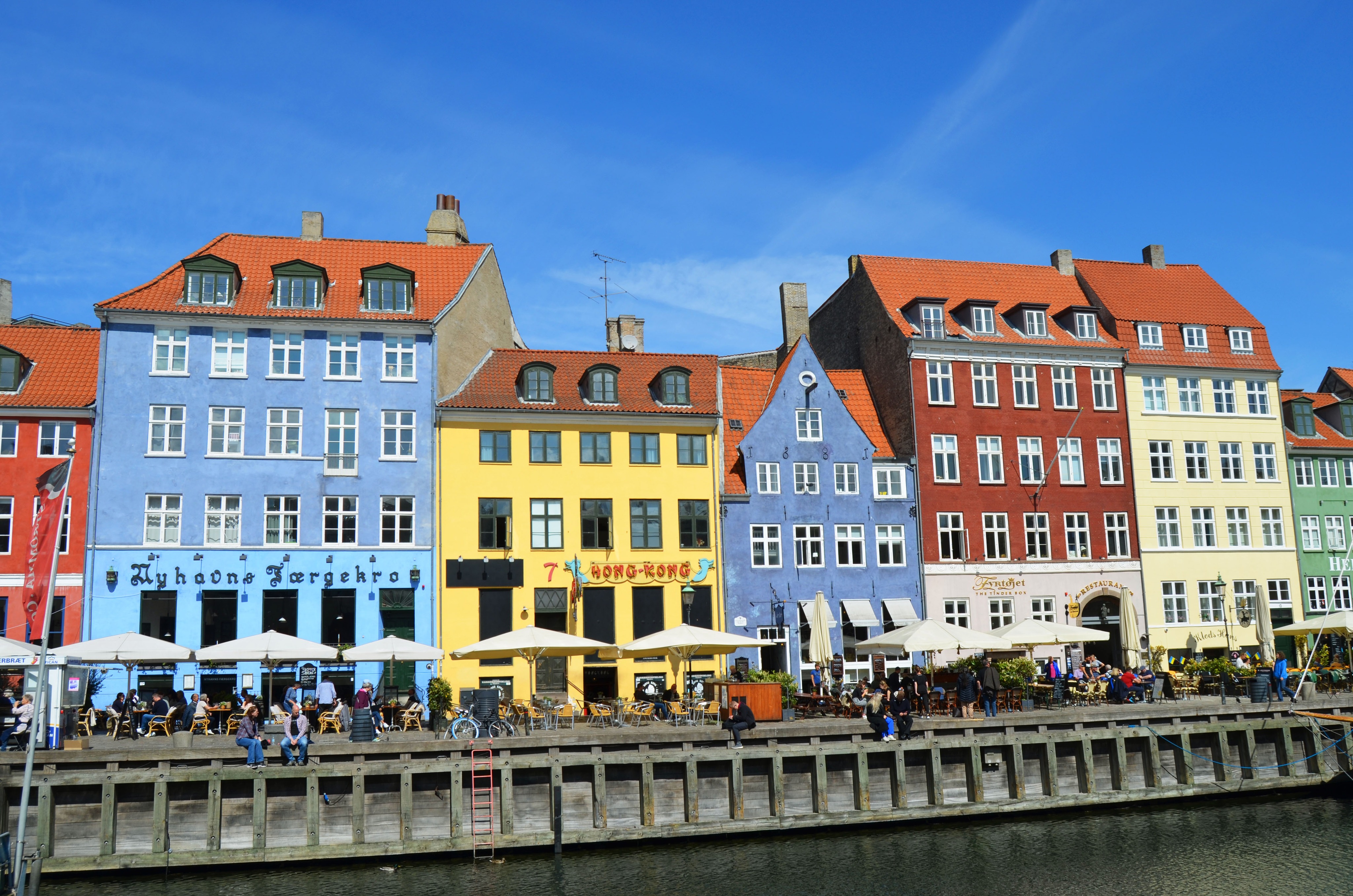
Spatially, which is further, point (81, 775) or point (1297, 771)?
point (1297, 771)

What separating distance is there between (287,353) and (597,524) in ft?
42.5

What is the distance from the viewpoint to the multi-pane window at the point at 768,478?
149 ft

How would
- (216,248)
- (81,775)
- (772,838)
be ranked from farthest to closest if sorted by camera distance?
(216,248)
(772,838)
(81,775)

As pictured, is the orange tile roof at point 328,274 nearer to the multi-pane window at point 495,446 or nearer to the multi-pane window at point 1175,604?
the multi-pane window at point 495,446

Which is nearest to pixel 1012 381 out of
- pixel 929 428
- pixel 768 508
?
pixel 929 428

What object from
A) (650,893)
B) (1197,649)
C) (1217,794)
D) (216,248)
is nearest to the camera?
(650,893)

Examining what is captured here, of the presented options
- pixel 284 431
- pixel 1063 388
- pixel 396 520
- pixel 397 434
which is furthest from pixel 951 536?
pixel 284 431

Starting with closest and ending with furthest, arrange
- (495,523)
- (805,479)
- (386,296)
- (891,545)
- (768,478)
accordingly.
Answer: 1. (495,523)
2. (386,296)
3. (768,478)
4. (805,479)
5. (891,545)

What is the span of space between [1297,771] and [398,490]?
3018 cm

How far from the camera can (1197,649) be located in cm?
4831

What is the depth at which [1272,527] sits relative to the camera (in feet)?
167

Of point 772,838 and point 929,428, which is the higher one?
point 929,428

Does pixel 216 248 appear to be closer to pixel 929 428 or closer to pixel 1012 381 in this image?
pixel 929 428

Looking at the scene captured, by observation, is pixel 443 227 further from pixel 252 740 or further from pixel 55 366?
pixel 252 740
